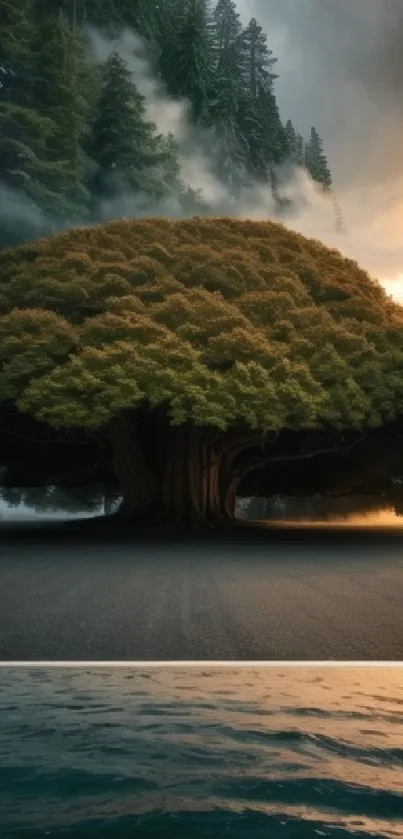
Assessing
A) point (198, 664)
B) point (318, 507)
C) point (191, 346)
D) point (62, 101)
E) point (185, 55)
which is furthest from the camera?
point (185, 55)

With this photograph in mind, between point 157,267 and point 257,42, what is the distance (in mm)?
54158

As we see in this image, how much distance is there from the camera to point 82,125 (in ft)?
168

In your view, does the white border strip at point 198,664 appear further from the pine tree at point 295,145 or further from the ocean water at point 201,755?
the pine tree at point 295,145

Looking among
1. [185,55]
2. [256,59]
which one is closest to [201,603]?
[185,55]

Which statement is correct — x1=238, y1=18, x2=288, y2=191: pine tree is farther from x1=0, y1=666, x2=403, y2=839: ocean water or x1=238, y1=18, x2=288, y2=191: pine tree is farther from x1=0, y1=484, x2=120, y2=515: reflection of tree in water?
x1=0, y1=666, x2=403, y2=839: ocean water

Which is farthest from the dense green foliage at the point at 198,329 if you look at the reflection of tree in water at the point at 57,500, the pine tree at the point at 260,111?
the pine tree at the point at 260,111

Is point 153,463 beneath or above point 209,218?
beneath

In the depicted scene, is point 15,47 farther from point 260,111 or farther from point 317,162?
point 317,162

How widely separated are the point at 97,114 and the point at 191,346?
1345 inches

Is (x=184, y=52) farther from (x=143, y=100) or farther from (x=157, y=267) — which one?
(x=157, y=267)

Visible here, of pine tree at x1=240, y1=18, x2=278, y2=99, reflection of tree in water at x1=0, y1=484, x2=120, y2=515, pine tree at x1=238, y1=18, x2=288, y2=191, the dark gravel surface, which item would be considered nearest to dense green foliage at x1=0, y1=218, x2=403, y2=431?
the dark gravel surface

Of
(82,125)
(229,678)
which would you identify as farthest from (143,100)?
(229,678)

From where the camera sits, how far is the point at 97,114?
53.3 metres

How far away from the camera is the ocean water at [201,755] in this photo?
448 cm
